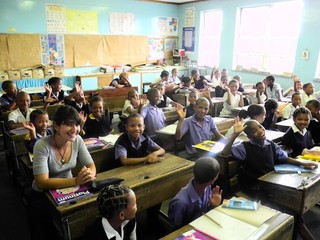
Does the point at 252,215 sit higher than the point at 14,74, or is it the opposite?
the point at 14,74

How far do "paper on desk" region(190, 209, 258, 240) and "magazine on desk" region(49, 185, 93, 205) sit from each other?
2.04 feet

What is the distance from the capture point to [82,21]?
734 centimetres

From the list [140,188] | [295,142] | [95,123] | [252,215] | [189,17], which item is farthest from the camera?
[189,17]

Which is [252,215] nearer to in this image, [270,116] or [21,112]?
[270,116]

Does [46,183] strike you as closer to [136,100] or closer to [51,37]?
[136,100]

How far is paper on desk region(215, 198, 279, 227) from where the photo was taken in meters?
1.31

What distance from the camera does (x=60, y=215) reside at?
1339 mm

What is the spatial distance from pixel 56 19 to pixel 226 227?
278 inches

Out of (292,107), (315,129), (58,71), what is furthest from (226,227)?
(58,71)

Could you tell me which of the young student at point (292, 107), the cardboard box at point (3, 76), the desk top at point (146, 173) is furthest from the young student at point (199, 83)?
the desk top at point (146, 173)

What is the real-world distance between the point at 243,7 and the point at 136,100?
17.4ft

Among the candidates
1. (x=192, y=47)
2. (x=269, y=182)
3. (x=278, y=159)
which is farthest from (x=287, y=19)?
(x=269, y=182)

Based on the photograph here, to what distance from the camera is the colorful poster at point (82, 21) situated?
713 cm

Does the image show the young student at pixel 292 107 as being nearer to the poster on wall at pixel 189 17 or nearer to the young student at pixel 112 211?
the young student at pixel 112 211
